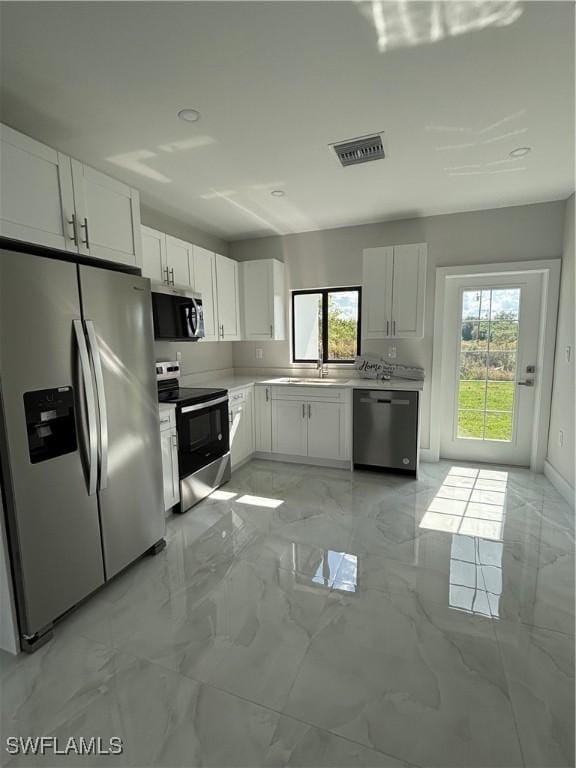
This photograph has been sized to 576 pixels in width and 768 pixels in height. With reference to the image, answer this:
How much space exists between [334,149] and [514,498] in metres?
3.18

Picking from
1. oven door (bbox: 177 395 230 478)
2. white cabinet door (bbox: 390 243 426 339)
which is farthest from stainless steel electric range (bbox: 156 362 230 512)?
white cabinet door (bbox: 390 243 426 339)

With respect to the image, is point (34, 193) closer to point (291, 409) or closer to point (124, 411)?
point (124, 411)

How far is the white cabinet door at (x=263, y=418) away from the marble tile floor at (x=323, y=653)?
54.8 inches

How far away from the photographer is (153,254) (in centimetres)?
297

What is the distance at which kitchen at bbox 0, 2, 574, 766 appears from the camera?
1.42m

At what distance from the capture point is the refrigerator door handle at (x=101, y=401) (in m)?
1.86

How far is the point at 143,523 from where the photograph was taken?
2291mm

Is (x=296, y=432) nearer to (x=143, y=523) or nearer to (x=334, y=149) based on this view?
(x=143, y=523)

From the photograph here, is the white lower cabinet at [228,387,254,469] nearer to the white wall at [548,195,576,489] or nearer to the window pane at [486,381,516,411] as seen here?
the window pane at [486,381,516,411]

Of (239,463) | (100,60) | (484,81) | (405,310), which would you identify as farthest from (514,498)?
(100,60)

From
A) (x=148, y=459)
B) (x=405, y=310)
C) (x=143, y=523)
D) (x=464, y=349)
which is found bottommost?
(x=143, y=523)

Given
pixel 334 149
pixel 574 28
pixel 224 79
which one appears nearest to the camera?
pixel 574 28

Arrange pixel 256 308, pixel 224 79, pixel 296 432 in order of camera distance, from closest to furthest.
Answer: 1. pixel 224 79
2. pixel 296 432
3. pixel 256 308

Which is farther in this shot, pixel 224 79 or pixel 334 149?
pixel 334 149
